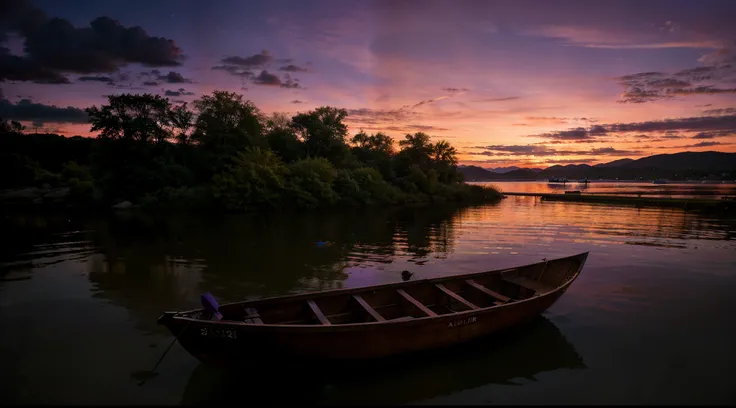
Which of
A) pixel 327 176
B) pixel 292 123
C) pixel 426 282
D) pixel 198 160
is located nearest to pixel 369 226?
pixel 327 176

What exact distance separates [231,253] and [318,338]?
15.0 metres

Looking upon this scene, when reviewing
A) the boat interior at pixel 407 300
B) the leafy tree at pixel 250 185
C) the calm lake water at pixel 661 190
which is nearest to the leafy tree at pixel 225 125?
the leafy tree at pixel 250 185

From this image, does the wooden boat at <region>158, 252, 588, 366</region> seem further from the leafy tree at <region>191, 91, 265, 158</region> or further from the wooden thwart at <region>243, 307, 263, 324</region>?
the leafy tree at <region>191, 91, 265, 158</region>

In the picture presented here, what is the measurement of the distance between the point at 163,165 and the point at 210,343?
5072 centimetres

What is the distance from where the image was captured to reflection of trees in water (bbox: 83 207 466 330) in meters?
14.1

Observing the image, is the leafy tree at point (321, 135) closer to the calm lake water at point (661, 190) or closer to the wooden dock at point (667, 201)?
the wooden dock at point (667, 201)

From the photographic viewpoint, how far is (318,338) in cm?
732

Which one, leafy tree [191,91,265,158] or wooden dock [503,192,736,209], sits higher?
leafy tree [191,91,265,158]

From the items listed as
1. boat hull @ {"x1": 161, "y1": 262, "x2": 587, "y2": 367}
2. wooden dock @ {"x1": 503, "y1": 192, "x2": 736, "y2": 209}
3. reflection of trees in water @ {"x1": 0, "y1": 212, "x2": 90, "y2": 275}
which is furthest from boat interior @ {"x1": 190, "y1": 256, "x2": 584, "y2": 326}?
wooden dock @ {"x1": 503, "y1": 192, "x2": 736, "y2": 209}

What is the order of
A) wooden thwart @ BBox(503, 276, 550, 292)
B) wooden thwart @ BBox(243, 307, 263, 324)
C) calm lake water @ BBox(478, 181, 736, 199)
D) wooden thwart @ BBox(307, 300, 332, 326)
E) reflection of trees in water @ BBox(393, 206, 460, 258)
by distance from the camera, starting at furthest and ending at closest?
calm lake water @ BBox(478, 181, 736, 199) < reflection of trees in water @ BBox(393, 206, 460, 258) < wooden thwart @ BBox(503, 276, 550, 292) < wooden thwart @ BBox(307, 300, 332, 326) < wooden thwart @ BBox(243, 307, 263, 324)

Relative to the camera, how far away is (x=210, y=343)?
706cm

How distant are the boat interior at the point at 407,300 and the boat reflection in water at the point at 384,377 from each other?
3.24 ft

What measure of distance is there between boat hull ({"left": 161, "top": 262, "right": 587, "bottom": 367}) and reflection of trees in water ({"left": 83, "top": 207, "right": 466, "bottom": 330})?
14.9 ft

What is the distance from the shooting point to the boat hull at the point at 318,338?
276 inches
